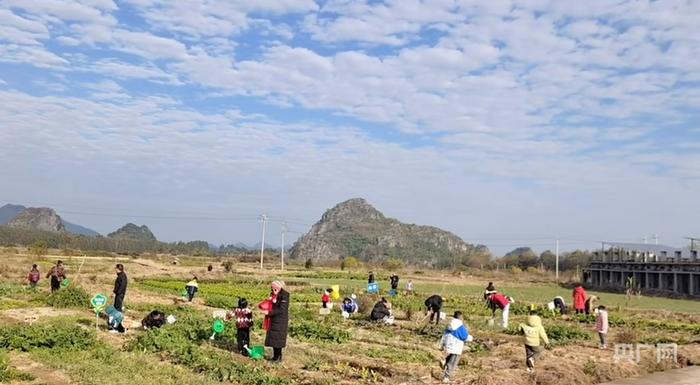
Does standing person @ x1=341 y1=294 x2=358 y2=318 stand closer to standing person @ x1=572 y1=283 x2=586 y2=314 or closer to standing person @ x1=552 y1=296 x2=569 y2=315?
standing person @ x1=552 y1=296 x2=569 y2=315

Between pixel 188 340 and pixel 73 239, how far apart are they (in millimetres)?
124620

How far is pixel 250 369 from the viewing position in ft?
40.3

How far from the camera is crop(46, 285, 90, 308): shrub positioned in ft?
71.3

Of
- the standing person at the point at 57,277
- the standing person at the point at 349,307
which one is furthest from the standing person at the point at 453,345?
the standing person at the point at 57,277

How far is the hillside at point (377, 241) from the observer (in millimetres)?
163750

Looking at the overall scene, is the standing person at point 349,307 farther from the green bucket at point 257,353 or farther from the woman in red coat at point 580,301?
the woman in red coat at point 580,301

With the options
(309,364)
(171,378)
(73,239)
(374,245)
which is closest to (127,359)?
(171,378)

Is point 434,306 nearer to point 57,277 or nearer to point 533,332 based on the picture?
point 533,332

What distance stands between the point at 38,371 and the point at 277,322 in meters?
4.65

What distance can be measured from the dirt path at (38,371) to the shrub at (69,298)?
8.83 meters

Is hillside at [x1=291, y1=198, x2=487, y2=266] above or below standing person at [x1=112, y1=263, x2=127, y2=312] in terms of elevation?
above

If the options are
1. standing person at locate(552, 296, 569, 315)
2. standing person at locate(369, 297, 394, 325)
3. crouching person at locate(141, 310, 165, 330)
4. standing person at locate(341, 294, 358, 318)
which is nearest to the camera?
crouching person at locate(141, 310, 165, 330)

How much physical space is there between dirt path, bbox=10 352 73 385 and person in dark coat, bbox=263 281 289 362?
4.12 m

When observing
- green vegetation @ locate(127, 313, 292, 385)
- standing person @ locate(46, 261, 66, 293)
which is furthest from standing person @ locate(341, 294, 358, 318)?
standing person @ locate(46, 261, 66, 293)
